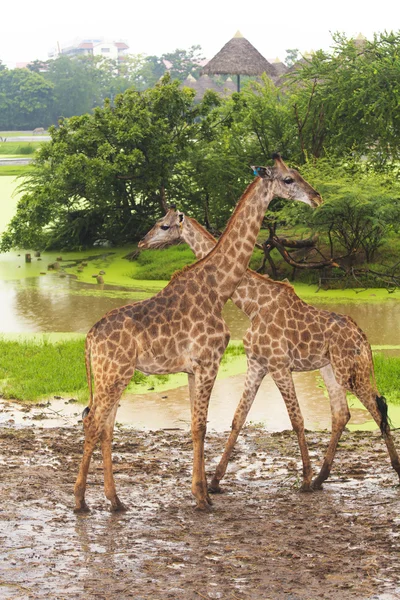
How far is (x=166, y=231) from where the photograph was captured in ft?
23.4

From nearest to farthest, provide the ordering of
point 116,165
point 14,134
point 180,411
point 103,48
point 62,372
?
point 180,411 < point 62,372 < point 116,165 < point 14,134 < point 103,48

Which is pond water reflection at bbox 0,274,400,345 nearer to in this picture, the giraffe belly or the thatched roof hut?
the giraffe belly

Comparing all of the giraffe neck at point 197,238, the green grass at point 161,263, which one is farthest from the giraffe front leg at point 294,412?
the green grass at point 161,263

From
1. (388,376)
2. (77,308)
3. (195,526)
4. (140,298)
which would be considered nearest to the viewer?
(195,526)

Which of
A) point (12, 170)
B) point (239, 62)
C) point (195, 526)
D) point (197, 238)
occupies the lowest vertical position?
point (195, 526)

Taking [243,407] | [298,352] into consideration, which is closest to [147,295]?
[243,407]

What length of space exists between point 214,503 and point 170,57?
6686cm

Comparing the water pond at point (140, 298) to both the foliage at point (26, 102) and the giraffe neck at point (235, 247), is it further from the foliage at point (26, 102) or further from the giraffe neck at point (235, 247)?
the foliage at point (26, 102)

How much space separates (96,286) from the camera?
16672 millimetres

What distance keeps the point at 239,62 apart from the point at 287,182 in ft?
92.7

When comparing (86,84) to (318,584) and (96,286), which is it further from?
(318,584)

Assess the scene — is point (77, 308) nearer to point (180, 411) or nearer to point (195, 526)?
point (180, 411)

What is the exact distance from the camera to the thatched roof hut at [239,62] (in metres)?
33.5

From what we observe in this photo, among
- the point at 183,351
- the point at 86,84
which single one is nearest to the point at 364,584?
the point at 183,351
